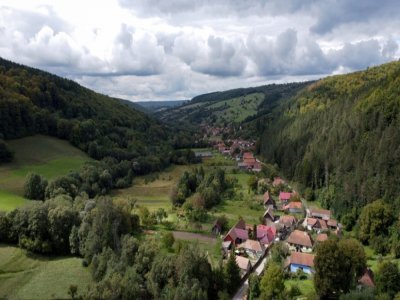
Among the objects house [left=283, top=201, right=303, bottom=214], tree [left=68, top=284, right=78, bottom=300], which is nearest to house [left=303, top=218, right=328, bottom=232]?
house [left=283, top=201, right=303, bottom=214]

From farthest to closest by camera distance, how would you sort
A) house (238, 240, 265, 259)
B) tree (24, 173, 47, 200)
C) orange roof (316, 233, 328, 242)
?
tree (24, 173, 47, 200)
orange roof (316, 233, 328, 242)
house (238, 240, 265, 259)

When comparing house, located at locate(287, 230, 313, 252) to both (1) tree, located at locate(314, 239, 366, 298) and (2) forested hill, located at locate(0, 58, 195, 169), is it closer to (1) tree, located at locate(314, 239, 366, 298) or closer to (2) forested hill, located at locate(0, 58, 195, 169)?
(1) tree, located at locate(314, 239, 366, 298)

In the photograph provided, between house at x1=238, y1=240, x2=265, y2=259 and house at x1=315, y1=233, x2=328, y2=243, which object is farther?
house at x1=315, y1=233, x2=328, y2=243

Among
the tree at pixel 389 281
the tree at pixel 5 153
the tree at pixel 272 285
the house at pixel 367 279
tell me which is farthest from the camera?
the tree at pixel 5 153

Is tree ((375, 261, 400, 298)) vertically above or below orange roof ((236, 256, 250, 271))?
above

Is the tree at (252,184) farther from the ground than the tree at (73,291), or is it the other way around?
the tree at (252,184)

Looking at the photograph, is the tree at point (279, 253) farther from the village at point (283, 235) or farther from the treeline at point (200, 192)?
the treeline at point (200, 192)

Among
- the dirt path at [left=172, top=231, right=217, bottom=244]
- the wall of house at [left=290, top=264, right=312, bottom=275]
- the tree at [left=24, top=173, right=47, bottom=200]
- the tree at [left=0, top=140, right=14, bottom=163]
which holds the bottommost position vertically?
the wall of house at [left=290, top=264, right=312, bottom=275]

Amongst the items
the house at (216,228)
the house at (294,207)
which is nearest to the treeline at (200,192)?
the house at (216,228)
